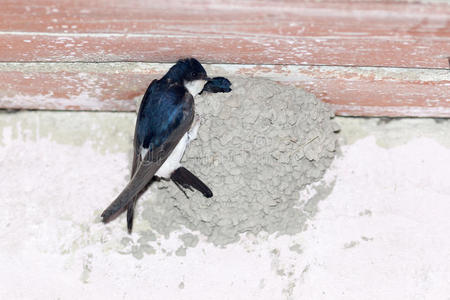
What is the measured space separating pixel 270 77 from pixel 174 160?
579mm

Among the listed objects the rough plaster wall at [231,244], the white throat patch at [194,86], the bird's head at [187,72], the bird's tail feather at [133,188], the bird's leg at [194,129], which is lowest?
the rough plaster wall at [231,244]

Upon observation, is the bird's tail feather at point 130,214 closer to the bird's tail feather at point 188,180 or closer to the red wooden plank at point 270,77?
the bird's tail feather at point 188,180

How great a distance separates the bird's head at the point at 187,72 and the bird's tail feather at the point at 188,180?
387 millimetres

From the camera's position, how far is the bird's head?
324 centimetres

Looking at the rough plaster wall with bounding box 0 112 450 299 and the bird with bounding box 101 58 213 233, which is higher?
the bird with bounding box 101 58 213 233

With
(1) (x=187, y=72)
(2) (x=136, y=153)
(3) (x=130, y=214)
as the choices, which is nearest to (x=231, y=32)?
(1) (x=187, y=72)

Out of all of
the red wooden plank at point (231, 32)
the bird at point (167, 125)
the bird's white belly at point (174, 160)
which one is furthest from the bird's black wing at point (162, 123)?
the red wooden plank at point (231, 32)

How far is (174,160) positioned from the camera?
11.5ft

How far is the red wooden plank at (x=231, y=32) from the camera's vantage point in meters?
2.64

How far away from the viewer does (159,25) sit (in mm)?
2797

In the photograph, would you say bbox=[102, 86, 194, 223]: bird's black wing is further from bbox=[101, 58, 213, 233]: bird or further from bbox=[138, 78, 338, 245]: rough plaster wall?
bbox=[138, 78, 338, 245]: rough plaster wall

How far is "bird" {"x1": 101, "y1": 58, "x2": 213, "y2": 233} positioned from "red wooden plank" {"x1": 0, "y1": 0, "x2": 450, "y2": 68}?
134mm

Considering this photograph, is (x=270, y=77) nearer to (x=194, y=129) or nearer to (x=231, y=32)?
(x=194, y=129)

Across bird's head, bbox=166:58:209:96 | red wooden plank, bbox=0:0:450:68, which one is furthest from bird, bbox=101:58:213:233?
red wooden plank, bbox=0:0:450:68
